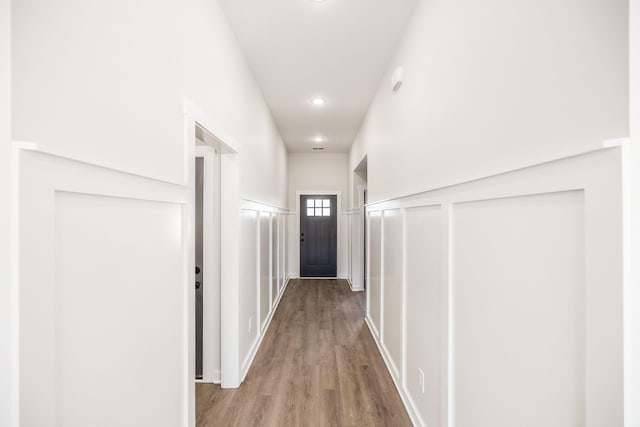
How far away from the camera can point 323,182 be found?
696 cm

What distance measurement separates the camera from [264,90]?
348 cm

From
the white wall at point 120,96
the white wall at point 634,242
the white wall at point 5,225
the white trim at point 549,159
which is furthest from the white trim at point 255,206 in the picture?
the white wall at point 634,242

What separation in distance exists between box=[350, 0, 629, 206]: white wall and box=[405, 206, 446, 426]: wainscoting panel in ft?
0.80

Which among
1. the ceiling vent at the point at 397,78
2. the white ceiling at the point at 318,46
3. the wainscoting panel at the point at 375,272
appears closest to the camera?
the white ceiling at the point at 318,46

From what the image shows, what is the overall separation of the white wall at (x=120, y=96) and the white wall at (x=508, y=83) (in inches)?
48.1

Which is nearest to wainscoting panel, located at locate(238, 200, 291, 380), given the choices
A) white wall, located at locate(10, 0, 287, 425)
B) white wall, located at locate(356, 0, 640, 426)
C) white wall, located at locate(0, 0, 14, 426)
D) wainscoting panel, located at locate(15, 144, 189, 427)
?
white wall, located at locate(10, 0, 287, 425)

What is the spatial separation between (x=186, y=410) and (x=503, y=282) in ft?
4.90

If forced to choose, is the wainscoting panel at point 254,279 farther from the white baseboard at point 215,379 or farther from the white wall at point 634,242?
the white wall at point 634,242

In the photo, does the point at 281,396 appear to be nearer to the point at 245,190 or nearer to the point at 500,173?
the point at 245,190

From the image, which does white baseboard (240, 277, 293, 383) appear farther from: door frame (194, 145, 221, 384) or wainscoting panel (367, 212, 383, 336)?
wainscoting panel (367, 212, 383, 336)

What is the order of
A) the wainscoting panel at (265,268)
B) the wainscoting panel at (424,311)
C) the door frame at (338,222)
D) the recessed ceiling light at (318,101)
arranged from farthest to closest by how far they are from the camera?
the door frame at (338,222), the recessed ceiling light at (318,101), the wainscoting panel at (265,268), the wainscoting panel at (424,311)

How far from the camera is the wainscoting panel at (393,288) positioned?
242cm

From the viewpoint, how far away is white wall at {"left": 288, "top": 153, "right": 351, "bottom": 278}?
22.6 feet

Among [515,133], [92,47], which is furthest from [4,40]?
[515,133]
